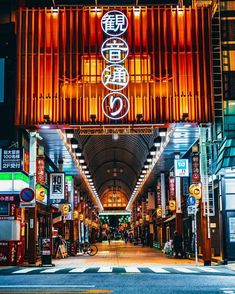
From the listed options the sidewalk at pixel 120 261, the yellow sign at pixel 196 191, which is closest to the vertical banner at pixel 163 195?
the sidewalk at pixel 120 261

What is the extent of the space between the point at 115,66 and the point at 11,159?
7.38 metres

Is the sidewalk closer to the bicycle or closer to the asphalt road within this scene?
the bicycle

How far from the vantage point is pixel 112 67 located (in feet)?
97.6

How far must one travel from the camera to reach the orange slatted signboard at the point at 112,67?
29109mm

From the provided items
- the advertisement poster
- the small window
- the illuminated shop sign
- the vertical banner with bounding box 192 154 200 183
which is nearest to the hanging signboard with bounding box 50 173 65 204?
the small window

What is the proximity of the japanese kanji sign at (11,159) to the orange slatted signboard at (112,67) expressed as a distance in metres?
1.64

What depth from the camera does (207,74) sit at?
29.8 meters

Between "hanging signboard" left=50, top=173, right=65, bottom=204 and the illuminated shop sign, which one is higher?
the illuminated shop sign

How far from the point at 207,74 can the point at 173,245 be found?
1263 centimetres

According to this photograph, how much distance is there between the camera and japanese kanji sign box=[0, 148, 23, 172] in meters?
28.2

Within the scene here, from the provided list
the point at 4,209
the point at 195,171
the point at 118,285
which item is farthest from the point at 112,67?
the point at 118,285

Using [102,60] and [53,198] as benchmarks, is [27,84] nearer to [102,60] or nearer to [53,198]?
[102,60]

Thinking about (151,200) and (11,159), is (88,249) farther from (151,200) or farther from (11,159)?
(151,200)

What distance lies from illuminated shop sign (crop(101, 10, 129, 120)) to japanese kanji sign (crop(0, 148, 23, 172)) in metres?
4.97
